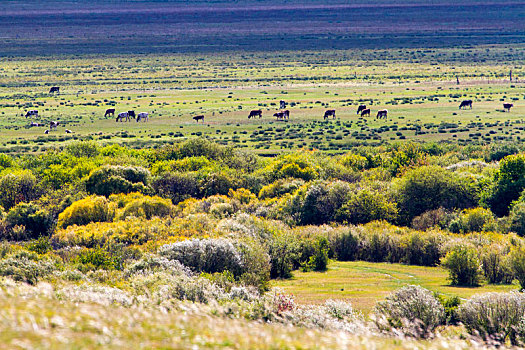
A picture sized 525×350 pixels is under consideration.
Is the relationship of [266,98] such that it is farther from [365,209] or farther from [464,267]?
[464,267]

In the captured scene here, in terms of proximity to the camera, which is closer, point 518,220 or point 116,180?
point 518,220

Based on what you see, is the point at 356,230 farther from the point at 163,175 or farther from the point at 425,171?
the point at 163,175

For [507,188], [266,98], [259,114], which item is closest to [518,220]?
[507,188]

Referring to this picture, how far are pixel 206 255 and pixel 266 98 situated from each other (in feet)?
250

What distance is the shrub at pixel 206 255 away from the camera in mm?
24094

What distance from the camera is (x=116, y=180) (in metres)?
42.1

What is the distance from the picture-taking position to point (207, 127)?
76.3 m

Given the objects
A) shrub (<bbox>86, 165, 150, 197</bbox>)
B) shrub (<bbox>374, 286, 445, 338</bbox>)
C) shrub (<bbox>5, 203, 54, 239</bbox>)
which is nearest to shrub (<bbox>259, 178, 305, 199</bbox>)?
shrub (<bbox>86, 165, 150, 197</bbox>)

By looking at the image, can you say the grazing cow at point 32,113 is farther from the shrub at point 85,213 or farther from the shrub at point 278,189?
the shrub at point 278,189

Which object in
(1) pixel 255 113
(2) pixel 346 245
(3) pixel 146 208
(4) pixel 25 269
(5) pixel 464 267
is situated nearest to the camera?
(4) pixel 25 269

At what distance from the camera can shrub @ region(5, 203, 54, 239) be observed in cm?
3659

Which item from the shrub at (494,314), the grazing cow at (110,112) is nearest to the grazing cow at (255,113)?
the grazing cow at (110,112)

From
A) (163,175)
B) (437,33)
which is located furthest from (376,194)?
(437,33)

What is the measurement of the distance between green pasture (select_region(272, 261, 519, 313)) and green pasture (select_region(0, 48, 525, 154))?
110ft
